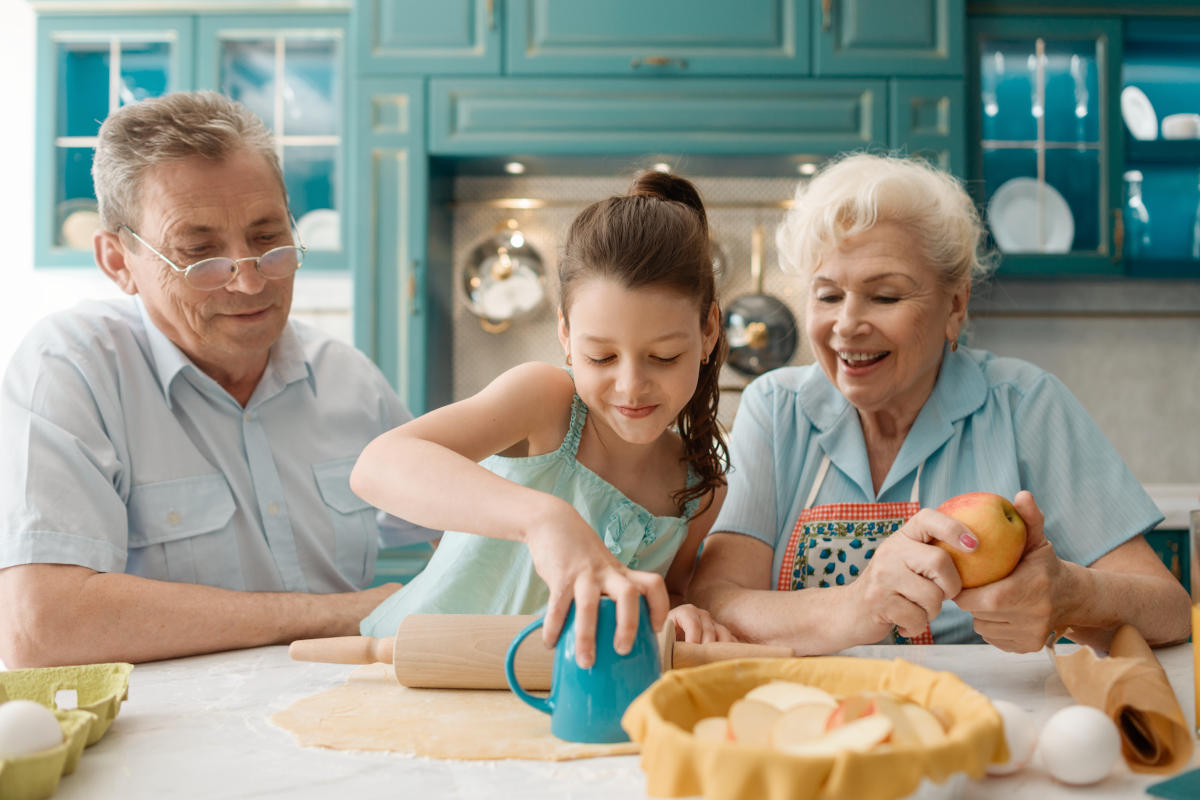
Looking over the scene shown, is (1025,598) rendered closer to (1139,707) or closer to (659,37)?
(1139,707)

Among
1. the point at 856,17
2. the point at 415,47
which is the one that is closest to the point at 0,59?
the point at 415,47

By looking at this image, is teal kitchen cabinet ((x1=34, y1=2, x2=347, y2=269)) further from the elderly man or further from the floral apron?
the floral apron

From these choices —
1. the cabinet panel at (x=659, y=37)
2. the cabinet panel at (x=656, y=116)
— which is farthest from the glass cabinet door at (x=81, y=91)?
the cabinet panel at (x=659, y=37)

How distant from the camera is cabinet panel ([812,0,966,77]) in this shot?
9.50 ft

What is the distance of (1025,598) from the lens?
106 cm

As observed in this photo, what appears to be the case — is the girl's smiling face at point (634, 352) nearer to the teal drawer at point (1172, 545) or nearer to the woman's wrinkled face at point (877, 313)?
the woman's wrinkled face at point (877, 313)

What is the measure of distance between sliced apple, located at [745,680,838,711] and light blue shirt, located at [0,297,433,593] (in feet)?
3.28

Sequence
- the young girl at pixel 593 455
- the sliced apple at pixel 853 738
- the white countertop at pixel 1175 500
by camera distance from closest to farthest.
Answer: the sliced apple at pixel 853 738 → the young girl at pixel 593 455 → the white countertop at pixel 1175 500

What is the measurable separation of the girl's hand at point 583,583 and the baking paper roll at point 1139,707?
38cm

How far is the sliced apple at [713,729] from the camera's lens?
26.1 inches

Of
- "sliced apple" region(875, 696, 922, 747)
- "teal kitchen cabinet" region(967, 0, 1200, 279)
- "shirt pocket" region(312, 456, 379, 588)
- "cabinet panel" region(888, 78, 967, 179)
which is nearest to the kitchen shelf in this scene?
"teal kitchen cabinet" region(967, 0, 1200, 279)

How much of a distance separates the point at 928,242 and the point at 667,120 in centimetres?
159

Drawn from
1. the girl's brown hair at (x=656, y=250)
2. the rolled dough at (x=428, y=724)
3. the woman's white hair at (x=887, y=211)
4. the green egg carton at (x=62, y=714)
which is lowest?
the rolled dough at (x=428, y=724)

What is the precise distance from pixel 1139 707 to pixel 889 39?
253cm
